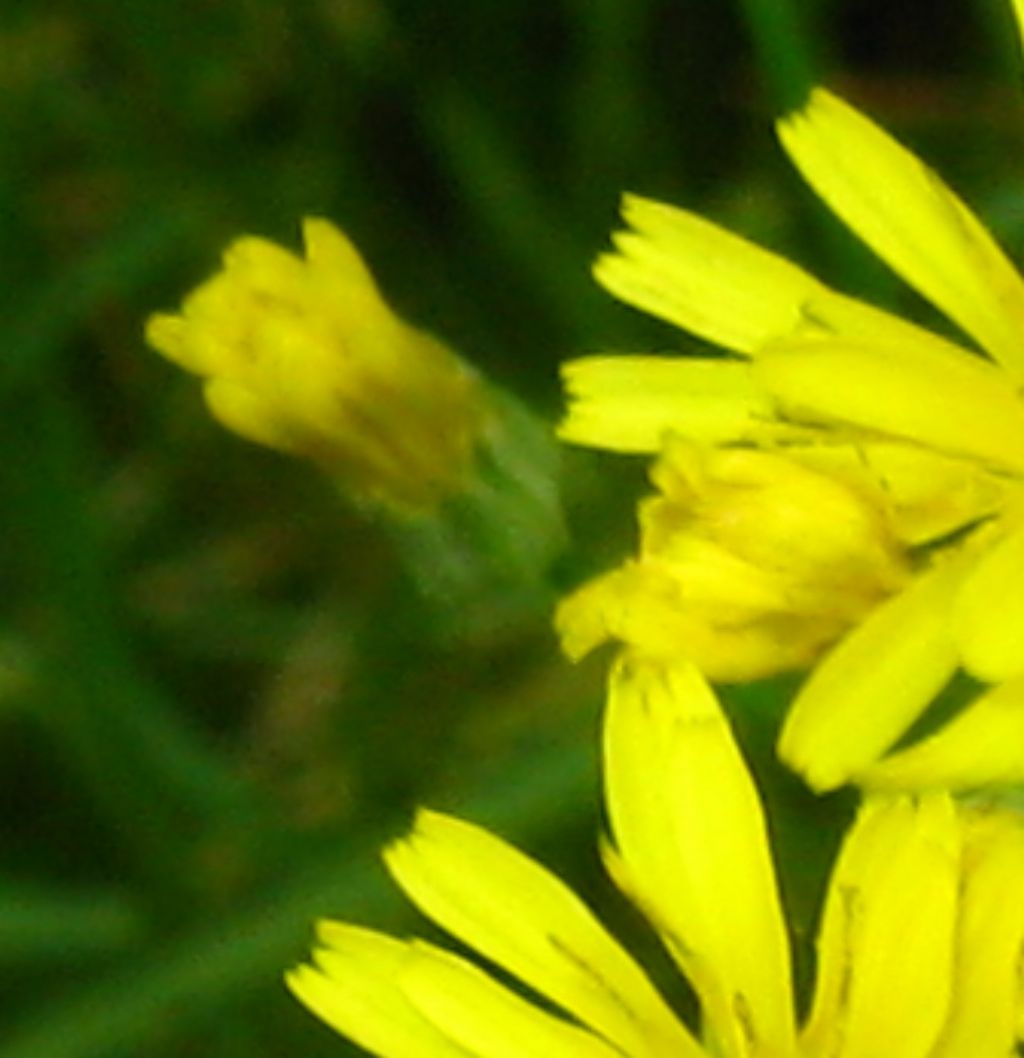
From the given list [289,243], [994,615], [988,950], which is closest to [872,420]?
[994,615]

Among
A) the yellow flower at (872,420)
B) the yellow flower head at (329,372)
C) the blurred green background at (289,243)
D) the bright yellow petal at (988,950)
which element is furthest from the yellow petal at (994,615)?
the blurred green background at (289,243)

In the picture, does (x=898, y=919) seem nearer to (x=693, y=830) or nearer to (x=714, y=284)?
(x=693, y=830)

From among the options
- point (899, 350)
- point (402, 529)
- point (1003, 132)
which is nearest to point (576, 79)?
point (1003, 132)

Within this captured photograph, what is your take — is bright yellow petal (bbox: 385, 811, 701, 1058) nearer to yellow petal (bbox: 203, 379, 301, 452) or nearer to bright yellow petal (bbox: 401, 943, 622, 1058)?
bright yellow petal (bbox: 401, 943, 622, 1058)

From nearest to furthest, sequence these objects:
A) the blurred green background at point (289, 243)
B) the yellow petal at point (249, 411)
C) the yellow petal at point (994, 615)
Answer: the yellow petal at point (994, 615) < the yellow petal at point (249, 411) < the blurred green background at point (289, 243)

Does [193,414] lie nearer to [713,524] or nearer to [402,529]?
[402,529]

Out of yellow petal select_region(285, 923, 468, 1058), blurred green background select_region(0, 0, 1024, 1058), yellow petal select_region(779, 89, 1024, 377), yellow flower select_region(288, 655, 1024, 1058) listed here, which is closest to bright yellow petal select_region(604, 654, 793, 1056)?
yellow flower select_region(288, 655, 1024, 1058)

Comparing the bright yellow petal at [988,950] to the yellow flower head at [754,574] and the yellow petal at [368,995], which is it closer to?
the yellow flower head at [754,574]
